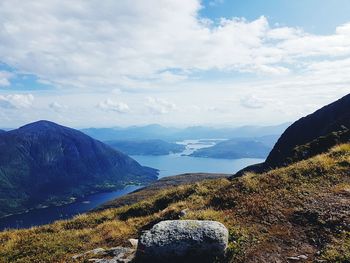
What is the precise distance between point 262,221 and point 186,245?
4.90 m

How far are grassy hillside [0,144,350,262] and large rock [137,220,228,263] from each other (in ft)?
2.57

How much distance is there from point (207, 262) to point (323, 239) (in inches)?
202

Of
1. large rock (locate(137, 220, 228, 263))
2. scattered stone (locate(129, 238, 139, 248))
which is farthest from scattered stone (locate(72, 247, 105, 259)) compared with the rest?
large rock (locate(137, 220, 228, 263))

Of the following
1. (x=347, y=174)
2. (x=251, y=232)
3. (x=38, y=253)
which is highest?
(x=347, y=174)

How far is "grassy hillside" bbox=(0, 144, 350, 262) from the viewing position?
14.5 m

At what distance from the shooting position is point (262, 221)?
1712 cm

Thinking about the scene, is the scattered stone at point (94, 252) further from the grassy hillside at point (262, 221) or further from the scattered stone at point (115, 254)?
the grassy hillside at point (262, 221)

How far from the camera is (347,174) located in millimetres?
21766

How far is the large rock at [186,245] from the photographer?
14.1 meters

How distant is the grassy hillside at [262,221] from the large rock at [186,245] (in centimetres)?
78

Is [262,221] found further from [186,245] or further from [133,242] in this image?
[133,242]

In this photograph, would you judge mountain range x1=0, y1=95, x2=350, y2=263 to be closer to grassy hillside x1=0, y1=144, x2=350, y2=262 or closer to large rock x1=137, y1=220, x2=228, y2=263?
grassy hillside x1=0, y1=144, x2=350, y2=262

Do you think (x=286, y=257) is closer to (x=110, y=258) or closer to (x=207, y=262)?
(x=207, y=262)

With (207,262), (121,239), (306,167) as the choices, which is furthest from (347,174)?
(121,239)
